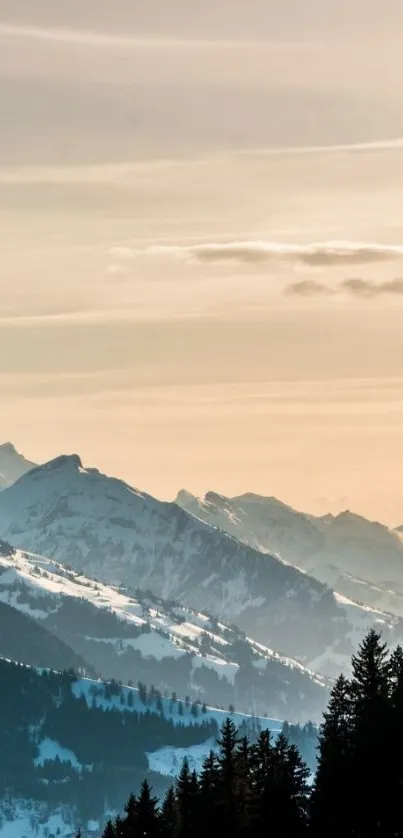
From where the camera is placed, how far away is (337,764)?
120000 mm

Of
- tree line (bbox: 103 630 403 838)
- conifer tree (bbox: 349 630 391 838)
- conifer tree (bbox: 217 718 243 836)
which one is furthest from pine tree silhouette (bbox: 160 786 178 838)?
conifer tree (bbox: 349 630 391 838)

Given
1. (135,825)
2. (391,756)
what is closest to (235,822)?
(391,756)

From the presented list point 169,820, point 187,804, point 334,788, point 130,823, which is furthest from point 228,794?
point 130,823

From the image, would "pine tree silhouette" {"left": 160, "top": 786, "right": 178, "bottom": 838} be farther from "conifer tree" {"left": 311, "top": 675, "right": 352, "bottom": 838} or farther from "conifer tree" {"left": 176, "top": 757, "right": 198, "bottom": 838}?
"conifer tree" {"left": 311, "top": 675, "right": 352, "bottom": 838}

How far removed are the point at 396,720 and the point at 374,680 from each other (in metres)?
12.1

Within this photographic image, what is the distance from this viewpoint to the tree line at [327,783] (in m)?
114

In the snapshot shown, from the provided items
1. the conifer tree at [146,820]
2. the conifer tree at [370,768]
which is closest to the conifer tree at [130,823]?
the conifer tree at [146,820]

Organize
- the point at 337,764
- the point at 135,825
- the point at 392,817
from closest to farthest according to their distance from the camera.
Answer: the point at 392,817 → the point at 337,764 → the point at 135,825

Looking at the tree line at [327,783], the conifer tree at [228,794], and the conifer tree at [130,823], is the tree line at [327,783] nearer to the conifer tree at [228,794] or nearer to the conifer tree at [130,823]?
the conifer tree at [228,794]

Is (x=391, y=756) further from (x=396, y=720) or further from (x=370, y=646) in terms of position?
(x=370, y=646)

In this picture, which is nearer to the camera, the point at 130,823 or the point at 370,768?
the point at 370,768

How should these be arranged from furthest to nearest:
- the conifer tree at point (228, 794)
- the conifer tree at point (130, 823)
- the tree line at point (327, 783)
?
the conifer tree at point (130, 823) → the conifer tree at point (228, 794) → the tree line at point (327, 783)

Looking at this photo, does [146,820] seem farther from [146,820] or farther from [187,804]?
[187,804]

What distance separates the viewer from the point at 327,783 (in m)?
121
